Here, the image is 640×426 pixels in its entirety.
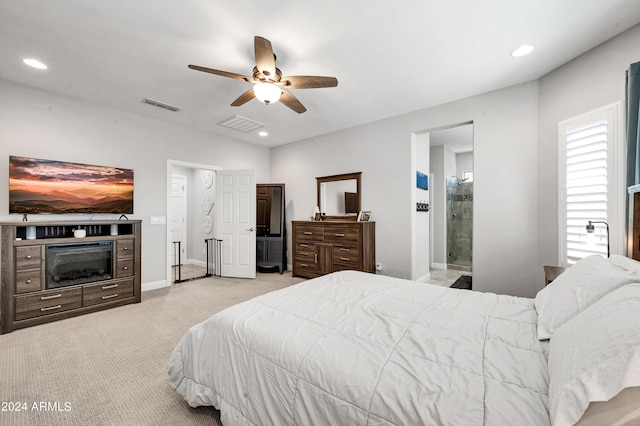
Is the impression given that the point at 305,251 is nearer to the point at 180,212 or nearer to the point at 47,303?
the point at 47,303

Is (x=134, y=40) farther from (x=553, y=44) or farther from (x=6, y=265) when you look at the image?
(x=553, y=44)

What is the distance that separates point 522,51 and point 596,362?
2.92m

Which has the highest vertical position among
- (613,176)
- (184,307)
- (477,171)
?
(477,171)

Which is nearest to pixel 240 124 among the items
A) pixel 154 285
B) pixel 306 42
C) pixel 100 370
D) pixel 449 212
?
pixel 306 42

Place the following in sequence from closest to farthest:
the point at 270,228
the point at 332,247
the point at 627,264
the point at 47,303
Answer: the point at 627,264, the point at 47,303, the point at 332,247, the point at 270,228

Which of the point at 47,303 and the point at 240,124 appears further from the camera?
the point at 240,124

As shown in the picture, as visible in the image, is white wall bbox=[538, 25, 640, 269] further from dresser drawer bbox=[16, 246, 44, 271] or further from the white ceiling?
dresser drawer bbox=[16, 246, 44, 271]

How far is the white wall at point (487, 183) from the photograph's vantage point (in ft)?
10.2

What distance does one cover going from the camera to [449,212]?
611cm

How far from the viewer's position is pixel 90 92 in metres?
3.35

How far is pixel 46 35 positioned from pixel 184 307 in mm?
3074

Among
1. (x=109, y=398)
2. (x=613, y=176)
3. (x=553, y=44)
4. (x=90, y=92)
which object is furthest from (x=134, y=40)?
(x=613, y=176)

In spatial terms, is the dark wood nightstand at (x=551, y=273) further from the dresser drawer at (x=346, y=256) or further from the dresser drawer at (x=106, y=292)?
the dresser drawer at (x=106, y=292)

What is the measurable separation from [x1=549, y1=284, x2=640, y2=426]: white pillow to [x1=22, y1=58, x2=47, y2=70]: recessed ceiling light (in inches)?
180
